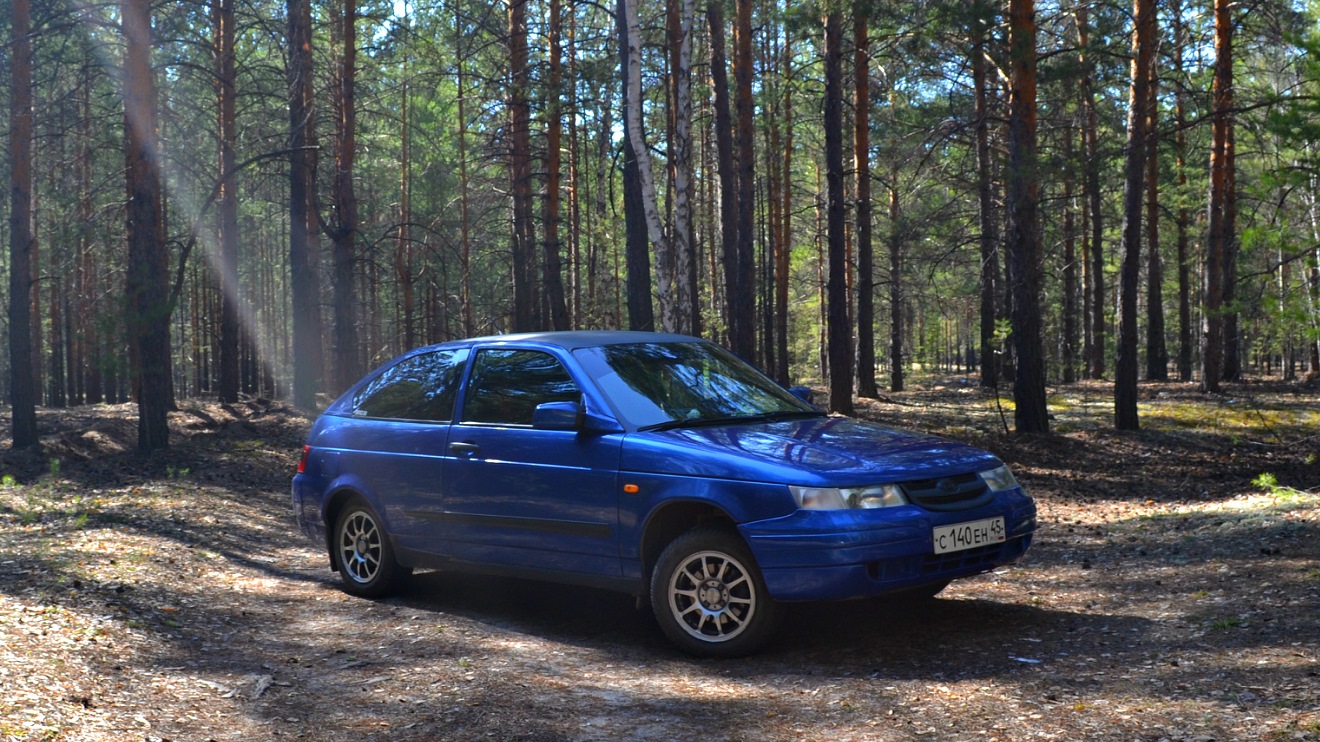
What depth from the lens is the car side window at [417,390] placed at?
745cm

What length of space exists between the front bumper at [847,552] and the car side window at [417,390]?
8.70ft

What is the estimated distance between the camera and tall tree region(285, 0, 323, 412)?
65.6ft

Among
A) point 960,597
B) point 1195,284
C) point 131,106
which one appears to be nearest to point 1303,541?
point 960,597

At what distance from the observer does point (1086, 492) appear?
513 inches

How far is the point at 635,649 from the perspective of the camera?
6.28 metres

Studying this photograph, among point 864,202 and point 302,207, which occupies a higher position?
point 302,207

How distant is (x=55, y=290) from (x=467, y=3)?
25.8m

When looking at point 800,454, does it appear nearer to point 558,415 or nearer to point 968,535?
point 968,535

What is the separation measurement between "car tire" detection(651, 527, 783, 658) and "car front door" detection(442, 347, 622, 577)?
1.44 feet

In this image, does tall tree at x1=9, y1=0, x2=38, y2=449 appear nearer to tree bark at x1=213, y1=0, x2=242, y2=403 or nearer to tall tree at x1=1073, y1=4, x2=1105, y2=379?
tree bark at x1=213, y1=0, x2=242, y2=403

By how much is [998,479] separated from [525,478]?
2747mm

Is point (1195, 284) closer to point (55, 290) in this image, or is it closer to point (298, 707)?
point (55, 290)

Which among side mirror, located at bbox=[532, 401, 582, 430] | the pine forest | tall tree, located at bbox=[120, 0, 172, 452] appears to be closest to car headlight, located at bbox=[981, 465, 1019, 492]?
side mirror, located at bbox=[532, 401, 582, 430]

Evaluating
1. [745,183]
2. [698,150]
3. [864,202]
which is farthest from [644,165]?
[698,150]
